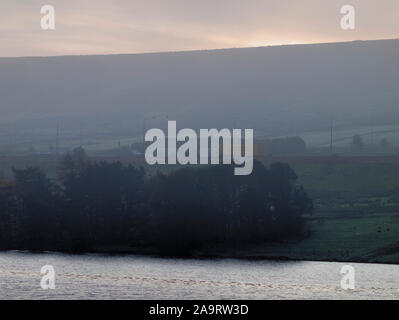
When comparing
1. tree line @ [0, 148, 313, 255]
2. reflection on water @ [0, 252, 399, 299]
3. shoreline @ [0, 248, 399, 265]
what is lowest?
reflection on water @ [0, 252, 399, 299]

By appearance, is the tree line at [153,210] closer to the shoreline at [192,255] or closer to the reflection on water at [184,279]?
the shoreline at [192,255]

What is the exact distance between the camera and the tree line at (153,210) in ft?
396

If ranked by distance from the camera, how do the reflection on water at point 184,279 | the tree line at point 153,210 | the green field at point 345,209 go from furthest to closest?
the tree line at point 153,210, the green field at point 345,209, the reflection on water at point 184,279

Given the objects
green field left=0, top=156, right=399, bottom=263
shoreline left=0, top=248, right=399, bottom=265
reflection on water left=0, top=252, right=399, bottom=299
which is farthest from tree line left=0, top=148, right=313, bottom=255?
reflection on water left=0, top=252, right=399, bottom=299

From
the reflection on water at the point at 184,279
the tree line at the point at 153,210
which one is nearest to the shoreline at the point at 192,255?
the tree line at the point at 153,210

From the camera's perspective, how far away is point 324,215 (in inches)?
5408

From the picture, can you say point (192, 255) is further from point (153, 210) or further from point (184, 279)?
point (184, 279)

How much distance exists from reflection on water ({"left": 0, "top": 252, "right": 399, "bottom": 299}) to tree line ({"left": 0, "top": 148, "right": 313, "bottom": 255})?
13777mm

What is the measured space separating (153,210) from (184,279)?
3867 cm

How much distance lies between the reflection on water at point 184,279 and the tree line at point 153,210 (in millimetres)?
13777

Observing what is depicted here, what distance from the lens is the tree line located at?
12073 centimetres

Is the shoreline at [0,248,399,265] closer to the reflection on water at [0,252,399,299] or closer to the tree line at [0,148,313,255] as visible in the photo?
the tree line at [0,148,313,255]
